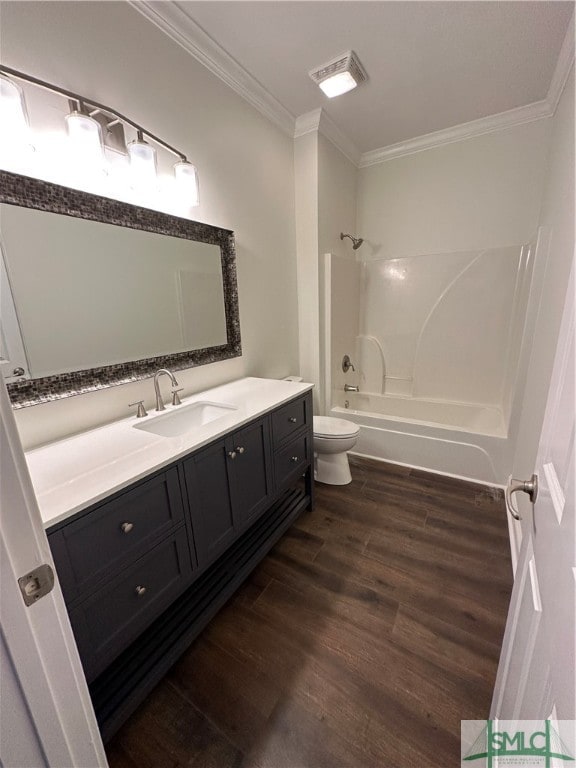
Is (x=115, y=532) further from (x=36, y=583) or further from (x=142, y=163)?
(x=142, y=163)

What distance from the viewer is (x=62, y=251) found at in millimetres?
1218

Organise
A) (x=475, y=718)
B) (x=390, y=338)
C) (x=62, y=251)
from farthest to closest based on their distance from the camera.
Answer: (x=390, y=338)
(x=62, y=251)
(x=475, y=718)

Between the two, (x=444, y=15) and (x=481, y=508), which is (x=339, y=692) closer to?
(x=481, y=508)

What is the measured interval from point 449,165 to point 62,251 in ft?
9.70

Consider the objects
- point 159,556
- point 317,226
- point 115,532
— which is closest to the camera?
point 115,532

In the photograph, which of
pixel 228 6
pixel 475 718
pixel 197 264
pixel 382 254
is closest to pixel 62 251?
pixel 197 264

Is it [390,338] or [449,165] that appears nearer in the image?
[449,165]

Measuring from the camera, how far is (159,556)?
1.08 metres

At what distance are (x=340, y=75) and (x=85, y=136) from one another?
1.55 metres

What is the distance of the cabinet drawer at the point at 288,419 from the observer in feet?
5.39

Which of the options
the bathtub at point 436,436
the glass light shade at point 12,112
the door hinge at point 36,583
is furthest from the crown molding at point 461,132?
the door hinge at point 36,583

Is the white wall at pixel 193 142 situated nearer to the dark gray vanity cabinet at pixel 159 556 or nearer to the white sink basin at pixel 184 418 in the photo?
the white sink basin at pixel 184 418

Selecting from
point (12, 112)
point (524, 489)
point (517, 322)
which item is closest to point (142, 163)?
point (12, 112)

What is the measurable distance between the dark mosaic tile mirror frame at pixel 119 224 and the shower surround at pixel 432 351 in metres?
1.02
